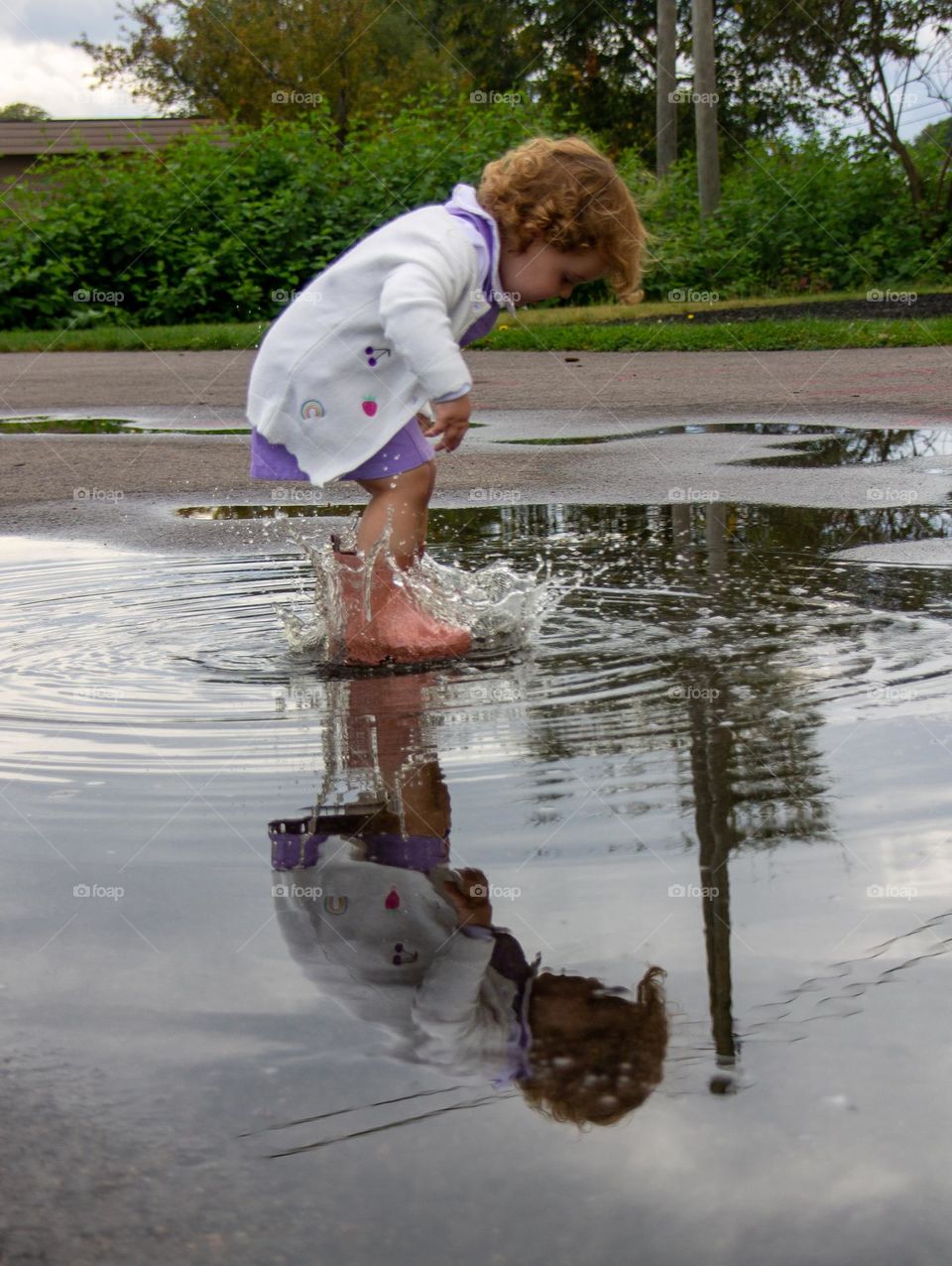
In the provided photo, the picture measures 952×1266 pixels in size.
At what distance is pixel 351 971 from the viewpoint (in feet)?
6.66

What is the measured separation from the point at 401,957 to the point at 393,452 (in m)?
2.11

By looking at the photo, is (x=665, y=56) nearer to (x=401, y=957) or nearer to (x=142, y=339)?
(x=142, y=339)

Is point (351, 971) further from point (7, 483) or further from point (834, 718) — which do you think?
point (7, 483)

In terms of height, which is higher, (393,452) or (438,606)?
(393,452)

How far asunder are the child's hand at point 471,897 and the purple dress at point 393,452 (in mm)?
1792

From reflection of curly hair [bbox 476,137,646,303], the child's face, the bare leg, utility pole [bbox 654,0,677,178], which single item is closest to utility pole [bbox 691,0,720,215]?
utility pole [bbox 654,0,677,178]

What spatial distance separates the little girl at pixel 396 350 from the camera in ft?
12.9

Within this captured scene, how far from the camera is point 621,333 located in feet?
50.2

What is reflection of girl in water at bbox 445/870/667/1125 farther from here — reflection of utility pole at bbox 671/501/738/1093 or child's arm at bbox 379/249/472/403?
child's arm at bbox 379/249/472/403

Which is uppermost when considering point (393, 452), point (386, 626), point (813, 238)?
point (813, 238)

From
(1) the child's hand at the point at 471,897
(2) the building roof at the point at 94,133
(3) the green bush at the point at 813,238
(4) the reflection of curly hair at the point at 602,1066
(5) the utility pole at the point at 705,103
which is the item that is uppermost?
Answer: (2) the building roof at the point at 94,133

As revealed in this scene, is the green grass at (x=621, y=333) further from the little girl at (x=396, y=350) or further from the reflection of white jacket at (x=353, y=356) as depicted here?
the reflection of white jacket at (x=353, y=356)

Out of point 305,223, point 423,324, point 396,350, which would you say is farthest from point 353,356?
point 305,223

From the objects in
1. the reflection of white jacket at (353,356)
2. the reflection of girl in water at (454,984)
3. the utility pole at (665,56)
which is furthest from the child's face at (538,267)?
the utility pole at (665,56)
